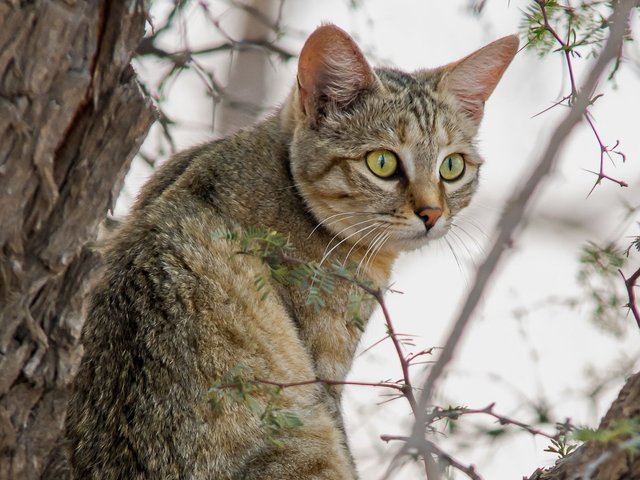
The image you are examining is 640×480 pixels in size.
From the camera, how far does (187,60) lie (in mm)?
4199

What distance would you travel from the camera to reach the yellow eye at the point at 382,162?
145 inches

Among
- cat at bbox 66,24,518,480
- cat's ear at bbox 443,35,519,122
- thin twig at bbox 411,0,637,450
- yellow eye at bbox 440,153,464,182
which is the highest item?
cat's ear at bbox 443,35,519,122

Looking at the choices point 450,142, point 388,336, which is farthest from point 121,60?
point 450,142

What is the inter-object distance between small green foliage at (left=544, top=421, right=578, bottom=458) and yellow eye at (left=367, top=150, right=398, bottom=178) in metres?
1.48

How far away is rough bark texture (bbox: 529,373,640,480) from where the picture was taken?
6.85 feet

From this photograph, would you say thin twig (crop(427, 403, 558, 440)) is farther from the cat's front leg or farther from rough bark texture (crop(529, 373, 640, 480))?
the cat's front leg

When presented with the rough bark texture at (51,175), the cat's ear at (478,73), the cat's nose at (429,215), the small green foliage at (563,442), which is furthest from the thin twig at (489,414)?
the cat's ear at (478,73)

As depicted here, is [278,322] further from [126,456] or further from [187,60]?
[187,60]

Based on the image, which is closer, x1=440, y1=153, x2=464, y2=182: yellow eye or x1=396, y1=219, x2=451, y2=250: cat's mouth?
x1=396, y1=219, x2=451, y2=250: cat's mouth

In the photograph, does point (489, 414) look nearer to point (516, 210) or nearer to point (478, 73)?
point (516, 210)

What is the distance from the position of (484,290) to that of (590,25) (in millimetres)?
2279

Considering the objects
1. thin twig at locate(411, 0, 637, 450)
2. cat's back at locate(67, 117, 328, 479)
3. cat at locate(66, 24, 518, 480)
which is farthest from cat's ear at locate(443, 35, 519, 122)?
thin twig at locate(411, 0, 637, 450)

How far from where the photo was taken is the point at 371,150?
3705 millimetres

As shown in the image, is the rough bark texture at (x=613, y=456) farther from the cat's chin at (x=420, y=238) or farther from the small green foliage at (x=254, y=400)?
the cat's chin at (x=420, y=238)
